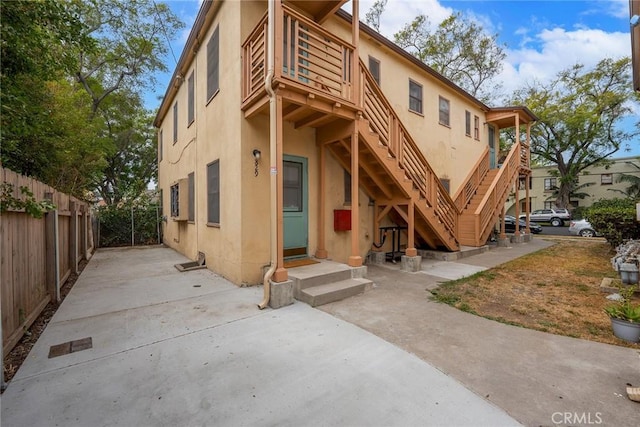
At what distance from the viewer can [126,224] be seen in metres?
12.2

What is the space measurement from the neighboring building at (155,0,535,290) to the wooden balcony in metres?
0.02

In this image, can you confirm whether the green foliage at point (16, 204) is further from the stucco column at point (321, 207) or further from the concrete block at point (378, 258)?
the concrete block at point (378, 258)

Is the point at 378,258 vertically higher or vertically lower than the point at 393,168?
lower

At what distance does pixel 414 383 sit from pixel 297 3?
6.81m

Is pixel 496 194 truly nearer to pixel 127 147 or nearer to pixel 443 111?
pixel 443 111

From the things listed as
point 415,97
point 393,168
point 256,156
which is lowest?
point 393,168

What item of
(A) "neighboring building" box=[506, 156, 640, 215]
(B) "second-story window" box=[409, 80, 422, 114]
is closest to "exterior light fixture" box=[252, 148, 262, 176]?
(B) "second-story window" box=[409, 80, 422, 114]

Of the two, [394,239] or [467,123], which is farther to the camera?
[467,123]

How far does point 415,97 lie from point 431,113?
39.6 inches

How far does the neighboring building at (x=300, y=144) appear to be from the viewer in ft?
15.9

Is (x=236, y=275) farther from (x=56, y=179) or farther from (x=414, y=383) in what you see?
(x=56, y=179)

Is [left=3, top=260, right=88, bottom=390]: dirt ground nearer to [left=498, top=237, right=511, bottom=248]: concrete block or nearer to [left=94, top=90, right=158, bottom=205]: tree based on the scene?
[left=498, top=237, right=511, bottom=248]: concrete block

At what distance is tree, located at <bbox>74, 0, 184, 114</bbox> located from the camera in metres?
13.9

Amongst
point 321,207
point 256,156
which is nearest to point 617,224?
point 321,207
